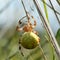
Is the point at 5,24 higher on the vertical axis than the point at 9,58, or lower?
higher

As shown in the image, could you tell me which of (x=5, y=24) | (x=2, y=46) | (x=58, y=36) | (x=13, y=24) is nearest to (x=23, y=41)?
(x=58, y=36)

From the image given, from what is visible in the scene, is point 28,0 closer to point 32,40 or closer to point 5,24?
point 32,40

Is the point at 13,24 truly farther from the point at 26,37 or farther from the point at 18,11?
the point at 26,37

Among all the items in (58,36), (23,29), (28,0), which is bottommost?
(58,36)

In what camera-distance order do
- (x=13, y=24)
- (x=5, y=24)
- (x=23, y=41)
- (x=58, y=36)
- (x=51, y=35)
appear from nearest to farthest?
(x=51, y=35), (x=23, y=41), (x=58, y=36), (x=5, y=24), (x=13, y=24)

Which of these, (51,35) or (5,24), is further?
(5,24)

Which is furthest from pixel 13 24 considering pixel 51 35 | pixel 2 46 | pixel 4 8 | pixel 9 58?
pixel 51 35

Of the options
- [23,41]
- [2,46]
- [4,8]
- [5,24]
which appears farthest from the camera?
[2,46]

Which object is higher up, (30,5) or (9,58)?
(30,5)

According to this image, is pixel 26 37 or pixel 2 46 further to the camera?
pixel 2 46
